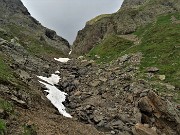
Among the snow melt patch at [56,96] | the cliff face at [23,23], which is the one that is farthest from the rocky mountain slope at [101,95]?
the cliff face at [23,23]

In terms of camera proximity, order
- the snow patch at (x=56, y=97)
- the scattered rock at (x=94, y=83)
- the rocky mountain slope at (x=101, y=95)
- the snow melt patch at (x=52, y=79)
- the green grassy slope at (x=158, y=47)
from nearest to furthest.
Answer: the rocky mountain slope at (x=101, y=95) → the snow patch at (x=56, y=97) → the scattered rock at (x=94, y=83) → the snow melt patch at (x=52, y=79) → the green grassy slope at (x=158, y=47)

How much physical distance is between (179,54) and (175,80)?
9885 mm

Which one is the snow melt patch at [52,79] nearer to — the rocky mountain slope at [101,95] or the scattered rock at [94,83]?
the rocky mountain slope at [101,95]

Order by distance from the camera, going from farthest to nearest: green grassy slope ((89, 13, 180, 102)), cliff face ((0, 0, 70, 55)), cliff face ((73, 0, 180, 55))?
cliff face ((0, 0, 70, 55)) → cliff face ((73, 0, 180, 55)) → green grassy slope ((89, 13, 180, 102))

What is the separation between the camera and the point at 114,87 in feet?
134

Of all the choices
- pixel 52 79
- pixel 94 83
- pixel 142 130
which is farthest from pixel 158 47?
pixel 142 130

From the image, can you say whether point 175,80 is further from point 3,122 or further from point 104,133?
point 3,122

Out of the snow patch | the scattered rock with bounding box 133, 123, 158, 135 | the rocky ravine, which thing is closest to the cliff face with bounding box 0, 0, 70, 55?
the rocky ravine

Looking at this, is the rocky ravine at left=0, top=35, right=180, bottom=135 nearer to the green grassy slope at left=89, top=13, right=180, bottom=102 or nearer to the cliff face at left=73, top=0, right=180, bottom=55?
the green grassy slope at left=89, top=13, right=180, bottom=102

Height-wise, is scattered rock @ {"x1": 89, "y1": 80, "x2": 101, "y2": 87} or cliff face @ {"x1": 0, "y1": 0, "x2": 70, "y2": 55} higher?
cliff face @ {"x1": 0, "y1": 0, "x2": 70, "y2": 55}

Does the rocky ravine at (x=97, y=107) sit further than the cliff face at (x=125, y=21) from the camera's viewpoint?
No

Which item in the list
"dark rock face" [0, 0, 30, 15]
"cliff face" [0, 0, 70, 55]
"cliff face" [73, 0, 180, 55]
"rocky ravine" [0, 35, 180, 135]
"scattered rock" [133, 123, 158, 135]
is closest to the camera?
"rocky ravine" [0, 35, 180, 135]

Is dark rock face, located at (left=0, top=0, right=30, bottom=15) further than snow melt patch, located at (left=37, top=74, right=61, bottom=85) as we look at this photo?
Yes

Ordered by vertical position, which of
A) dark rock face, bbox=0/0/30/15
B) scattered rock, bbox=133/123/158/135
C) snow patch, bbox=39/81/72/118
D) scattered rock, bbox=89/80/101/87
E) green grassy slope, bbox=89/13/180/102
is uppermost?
dark rock face, bbox=0/0/30/15
